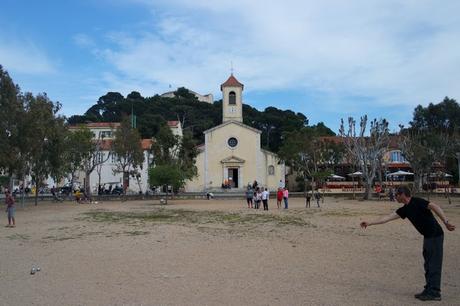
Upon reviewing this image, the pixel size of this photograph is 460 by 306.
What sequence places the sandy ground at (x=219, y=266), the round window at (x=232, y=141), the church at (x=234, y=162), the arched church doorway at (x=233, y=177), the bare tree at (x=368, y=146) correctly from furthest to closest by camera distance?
the round window at (x=232, y=141) < the arched church doorway at (x=233, y=177) < the church at (x=234, y=162) < the bare tree at (x=368, y=146) < the sandy ground at (x=219, y=266)

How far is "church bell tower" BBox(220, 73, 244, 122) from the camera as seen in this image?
222 ft

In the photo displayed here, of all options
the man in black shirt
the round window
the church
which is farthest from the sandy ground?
the round window

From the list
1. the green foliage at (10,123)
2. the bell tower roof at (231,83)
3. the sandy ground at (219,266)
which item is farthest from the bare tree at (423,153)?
the green foliage at (10,123)

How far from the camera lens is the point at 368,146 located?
47.7 m

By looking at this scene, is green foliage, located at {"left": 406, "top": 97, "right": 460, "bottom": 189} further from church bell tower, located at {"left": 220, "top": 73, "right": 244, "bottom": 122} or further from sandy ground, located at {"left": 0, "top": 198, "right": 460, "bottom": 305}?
sandy ground, located at {"left": 0, "top": 198, "right": 460, "bottom": 305}

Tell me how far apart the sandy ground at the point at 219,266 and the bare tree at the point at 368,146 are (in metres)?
26.6

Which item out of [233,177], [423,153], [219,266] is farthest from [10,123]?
[423,153]

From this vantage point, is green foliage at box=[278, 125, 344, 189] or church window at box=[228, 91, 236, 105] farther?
church window at box=[228, 91, 236, 105]

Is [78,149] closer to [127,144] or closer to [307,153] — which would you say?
[127,144]

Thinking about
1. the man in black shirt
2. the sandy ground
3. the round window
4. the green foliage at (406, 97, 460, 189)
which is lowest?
the sandy ground

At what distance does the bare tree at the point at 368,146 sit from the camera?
44.8 meters

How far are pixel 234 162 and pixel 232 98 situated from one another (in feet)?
30.7

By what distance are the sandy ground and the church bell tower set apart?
49.7m

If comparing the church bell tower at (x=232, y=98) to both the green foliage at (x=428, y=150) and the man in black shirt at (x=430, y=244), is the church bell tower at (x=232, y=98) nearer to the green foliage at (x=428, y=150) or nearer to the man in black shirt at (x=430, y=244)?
the green foliage at (x=428, y=150)
